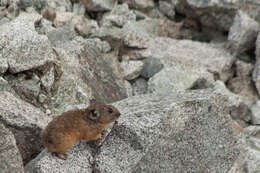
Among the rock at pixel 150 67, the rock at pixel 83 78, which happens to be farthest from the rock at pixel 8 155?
the rock at pixel 150 67

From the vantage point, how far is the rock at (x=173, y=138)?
4.92 meters

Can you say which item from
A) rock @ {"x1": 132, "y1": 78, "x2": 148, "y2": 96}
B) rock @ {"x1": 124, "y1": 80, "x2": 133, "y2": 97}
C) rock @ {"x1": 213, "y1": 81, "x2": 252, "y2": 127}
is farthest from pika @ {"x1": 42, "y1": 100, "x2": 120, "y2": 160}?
rock @ {"x1": 213, "y1": 81, "x2": 252, "y2": 127}

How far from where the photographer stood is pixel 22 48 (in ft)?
20.6

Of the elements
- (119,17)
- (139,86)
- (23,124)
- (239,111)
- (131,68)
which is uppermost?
(23,124)

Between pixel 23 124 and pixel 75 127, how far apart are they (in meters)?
0.83

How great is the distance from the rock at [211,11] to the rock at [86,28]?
8.77 ft

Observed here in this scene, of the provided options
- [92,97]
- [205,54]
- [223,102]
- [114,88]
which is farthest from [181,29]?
[223,102]

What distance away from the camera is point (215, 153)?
5.36 m

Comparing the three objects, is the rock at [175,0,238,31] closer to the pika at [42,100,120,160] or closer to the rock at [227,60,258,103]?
the rock at [227,60,258,103]

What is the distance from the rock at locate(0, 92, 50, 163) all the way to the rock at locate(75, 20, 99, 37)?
3722 millimetres

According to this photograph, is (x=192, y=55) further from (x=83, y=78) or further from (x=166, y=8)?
(x=83, y=78)

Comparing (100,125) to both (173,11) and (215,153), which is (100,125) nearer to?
(215,153)

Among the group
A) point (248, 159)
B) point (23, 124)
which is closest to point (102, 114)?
point (23, 124)

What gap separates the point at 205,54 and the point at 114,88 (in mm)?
3461
